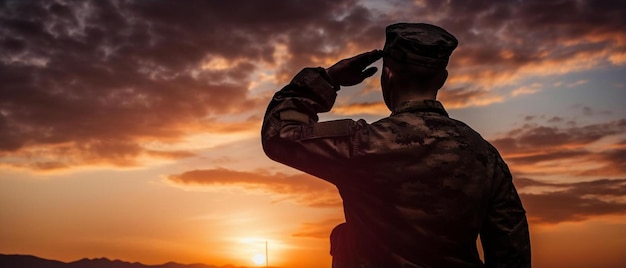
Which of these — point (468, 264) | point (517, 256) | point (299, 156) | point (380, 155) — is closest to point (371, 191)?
point (380, 155)

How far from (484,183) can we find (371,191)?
3.02ft

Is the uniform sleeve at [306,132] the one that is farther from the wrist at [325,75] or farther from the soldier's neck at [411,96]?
the soldier's neck at [411,96]

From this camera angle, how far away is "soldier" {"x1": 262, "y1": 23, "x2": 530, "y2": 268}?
4984 millimetres

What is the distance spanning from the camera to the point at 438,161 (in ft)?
16.6

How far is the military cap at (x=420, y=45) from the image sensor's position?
17.2 ft

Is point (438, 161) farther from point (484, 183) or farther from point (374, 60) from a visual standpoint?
point (374, 60)

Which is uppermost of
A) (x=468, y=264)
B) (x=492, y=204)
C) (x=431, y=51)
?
(x=431, y=51)

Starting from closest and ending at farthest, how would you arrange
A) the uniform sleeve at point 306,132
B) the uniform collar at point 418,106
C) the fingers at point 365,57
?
the uniform sleeve at point 306,132 < the uniform collar at point 418,106 < the fingers at point 365,57

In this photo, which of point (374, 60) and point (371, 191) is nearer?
point (371, 191)

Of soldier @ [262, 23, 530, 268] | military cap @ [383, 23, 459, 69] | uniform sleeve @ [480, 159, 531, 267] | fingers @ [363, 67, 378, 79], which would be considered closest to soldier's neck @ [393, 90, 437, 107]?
soldier @ [262, 23, 530, 268]

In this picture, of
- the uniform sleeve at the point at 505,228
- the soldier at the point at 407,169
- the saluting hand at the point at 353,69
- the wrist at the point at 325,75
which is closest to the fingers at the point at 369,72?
the saluting hand at the point at 353,69

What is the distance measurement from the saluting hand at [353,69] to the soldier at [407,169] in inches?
0.7

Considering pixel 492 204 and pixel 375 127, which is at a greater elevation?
pixel 375 127

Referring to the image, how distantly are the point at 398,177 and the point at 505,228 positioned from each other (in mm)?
1038
